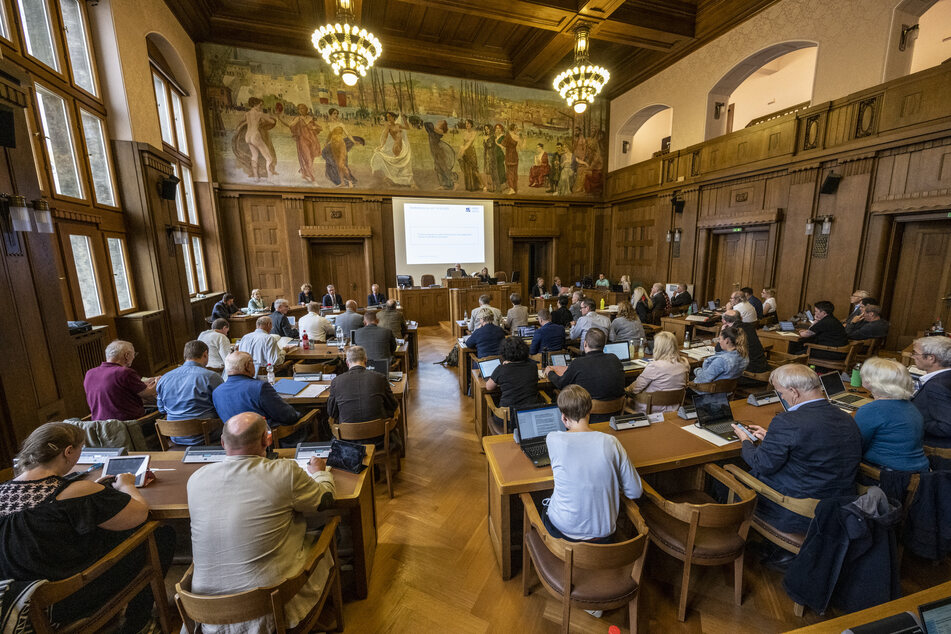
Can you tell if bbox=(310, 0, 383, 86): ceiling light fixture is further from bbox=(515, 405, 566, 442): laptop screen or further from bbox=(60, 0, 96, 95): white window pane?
bbox=(515, 405, 566, 442): laptop screen

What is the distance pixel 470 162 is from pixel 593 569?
1075 cm

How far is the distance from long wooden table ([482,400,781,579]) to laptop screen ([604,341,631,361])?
138 cm

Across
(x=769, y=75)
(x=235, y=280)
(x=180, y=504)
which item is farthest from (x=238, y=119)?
(x=769, y=75)

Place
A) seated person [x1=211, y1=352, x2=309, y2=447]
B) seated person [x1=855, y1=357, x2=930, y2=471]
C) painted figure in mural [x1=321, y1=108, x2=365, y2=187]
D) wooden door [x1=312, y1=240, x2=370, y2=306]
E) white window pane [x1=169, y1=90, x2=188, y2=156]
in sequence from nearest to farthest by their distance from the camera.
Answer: seated person [x1=855, y1=357, x2=930, y2=471] < seated person [x1=211, y1=352, x2=309, y2=447] < white window pane [x1=169, y1=90, x2=188, y2=156] < painted figure in mural [x1=321, y1=108, x2=365, y2=187] < wooden door [x1=312, y1=240, x2=370, y2=306]

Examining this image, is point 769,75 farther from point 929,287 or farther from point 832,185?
point 929,287

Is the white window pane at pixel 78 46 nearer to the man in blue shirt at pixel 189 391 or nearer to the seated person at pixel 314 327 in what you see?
the seated person at pixel 314 327

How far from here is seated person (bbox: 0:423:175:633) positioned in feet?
4.62

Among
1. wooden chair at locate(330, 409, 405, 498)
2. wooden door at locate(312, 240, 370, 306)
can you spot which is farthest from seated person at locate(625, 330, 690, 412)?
wooden door at locate(312, 240, 370, 306)

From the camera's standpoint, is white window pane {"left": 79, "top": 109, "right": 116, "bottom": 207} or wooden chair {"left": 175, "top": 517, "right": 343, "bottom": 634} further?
white window pane {"left": 79, "top": 109, "right": 116, "bottom": 207}

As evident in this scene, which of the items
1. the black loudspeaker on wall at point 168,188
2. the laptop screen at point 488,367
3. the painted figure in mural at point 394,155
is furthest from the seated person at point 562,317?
the black loudspeaker on wall at point 168,188

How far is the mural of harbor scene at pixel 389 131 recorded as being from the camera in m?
8.95

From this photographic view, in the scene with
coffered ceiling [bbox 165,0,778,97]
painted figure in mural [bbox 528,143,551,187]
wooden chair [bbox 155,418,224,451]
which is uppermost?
coffered ceiling [bbox 165,0,778,97]

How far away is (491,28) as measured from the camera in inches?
348

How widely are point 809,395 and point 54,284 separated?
232 inches
